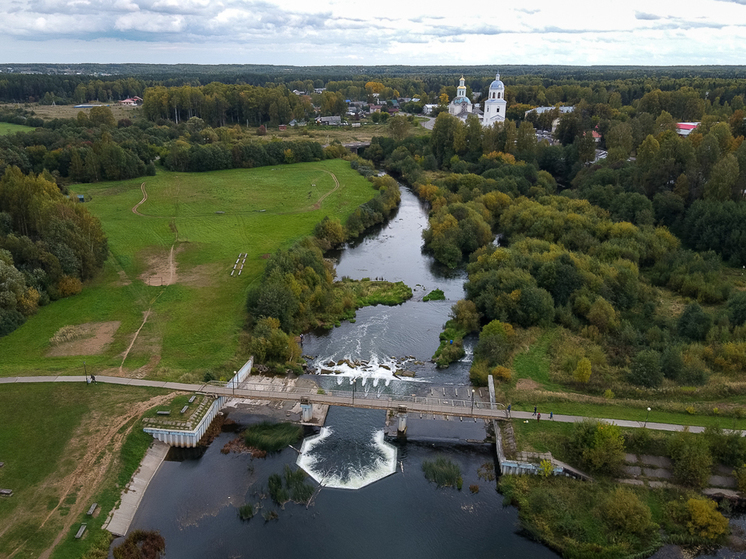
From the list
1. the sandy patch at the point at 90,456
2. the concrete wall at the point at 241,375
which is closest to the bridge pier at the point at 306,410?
the concrete wall at the point at 241,375

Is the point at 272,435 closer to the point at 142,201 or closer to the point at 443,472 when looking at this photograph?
the point at 443,472

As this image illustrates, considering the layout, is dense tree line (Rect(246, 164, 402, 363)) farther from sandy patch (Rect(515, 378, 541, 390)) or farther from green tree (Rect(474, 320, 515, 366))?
sandy patch (Rect(515, 378, 541, 390))

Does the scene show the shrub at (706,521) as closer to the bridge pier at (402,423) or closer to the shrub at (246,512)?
the bridge pier at (402,423)

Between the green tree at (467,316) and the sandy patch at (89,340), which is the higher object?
the sandy patch at (89,340)

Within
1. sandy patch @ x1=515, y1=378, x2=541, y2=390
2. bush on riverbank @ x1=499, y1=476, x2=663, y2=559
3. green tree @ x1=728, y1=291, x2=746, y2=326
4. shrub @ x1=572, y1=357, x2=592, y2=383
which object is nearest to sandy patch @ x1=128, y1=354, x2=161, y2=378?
bush on riverbank @ x1=499, y1=476, x2=663, y2=559

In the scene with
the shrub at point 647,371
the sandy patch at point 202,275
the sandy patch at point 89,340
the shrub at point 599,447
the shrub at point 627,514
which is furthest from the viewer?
the sandy patch at point 202,275

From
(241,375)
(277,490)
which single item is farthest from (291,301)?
(277,490)

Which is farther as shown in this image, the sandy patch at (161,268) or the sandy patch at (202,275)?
the sandy patch at (161,268)
